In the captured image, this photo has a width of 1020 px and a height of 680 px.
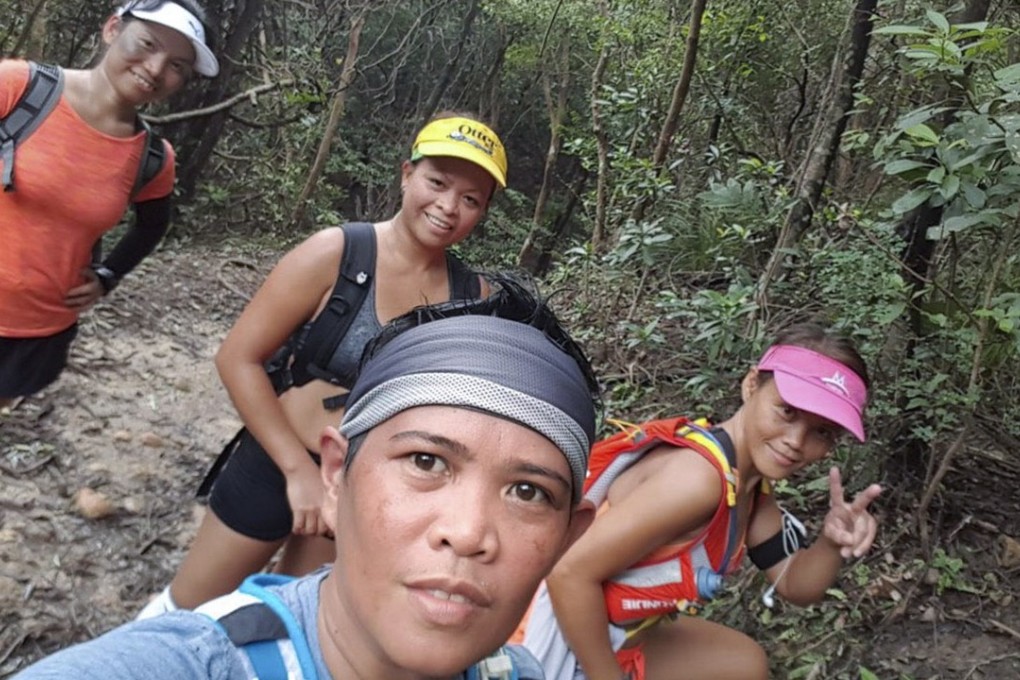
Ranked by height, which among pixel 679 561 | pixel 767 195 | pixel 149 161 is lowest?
pixel 679 561

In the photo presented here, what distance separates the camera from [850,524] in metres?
2.36

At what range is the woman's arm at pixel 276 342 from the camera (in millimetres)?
2055

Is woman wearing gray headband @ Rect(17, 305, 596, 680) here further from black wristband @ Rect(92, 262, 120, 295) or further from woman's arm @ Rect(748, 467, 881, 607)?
black wristband @ Rect(92, 262, 120, 295)

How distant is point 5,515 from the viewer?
347 cm

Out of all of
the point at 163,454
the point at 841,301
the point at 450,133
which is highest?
the point at 450,133

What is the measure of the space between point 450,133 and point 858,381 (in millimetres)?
1405

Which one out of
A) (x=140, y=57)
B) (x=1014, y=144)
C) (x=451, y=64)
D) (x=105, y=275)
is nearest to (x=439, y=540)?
(x=1014, y=144)

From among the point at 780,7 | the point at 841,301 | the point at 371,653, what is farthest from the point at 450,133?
the point at 780,7

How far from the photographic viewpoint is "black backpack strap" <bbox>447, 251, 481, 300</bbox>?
2361 millimetres

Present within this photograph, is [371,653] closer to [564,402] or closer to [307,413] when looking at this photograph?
[564,402]

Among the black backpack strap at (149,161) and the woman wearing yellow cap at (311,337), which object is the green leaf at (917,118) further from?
the black backpack strap at (149,161)

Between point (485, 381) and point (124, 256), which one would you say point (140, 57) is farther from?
point (485, 381)

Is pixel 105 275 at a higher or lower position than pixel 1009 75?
lower

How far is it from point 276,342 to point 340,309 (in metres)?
0.19
